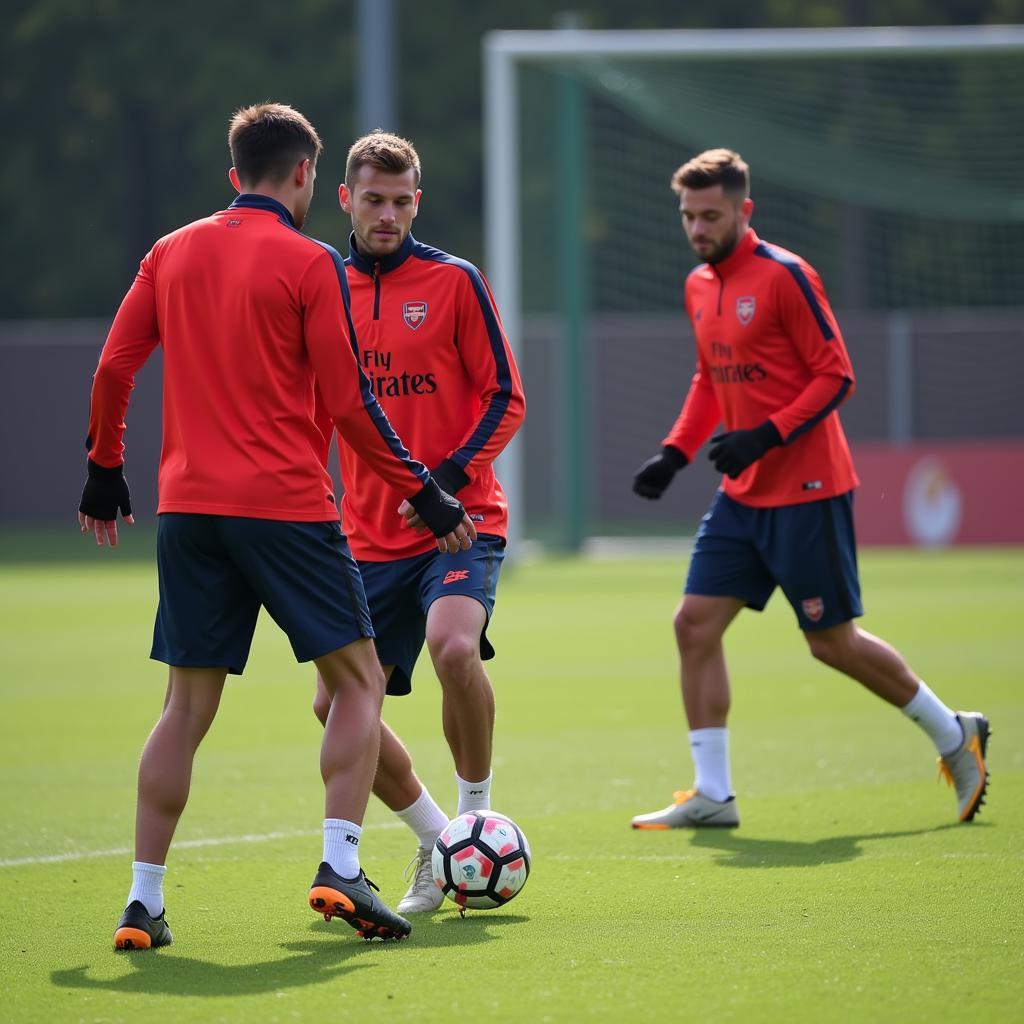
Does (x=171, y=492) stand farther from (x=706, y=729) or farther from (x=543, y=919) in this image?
(x=706, y=729)

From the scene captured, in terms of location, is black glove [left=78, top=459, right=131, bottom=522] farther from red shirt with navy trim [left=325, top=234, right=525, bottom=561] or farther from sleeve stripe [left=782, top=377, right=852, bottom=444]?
sleeve stripe [left=782, top=377, right=852, bottom=444]

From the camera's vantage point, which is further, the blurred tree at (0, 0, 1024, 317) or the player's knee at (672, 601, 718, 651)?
the blurred tree at (0, 0, 1024, 317)

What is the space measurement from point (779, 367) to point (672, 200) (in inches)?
753

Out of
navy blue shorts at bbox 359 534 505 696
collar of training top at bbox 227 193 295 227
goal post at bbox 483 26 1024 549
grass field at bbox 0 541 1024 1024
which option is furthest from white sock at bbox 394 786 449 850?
goal post at bbox 483 26 1024 549

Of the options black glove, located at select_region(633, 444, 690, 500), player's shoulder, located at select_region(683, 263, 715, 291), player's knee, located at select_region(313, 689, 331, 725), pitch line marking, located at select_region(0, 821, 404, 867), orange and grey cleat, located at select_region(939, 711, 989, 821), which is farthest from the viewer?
black glove, located at select_region(633, 444, 690, 500)

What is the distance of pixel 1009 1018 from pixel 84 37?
35.5 metres

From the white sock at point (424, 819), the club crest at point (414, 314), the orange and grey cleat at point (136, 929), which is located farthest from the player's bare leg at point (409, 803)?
the club crest at point (414, 314)

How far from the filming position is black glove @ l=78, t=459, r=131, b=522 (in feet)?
17.6

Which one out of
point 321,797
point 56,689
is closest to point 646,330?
point 56,689

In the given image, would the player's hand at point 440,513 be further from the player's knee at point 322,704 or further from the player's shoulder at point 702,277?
the player's shoulder at point 702,277

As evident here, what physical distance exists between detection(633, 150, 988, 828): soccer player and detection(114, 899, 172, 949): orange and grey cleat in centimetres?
242

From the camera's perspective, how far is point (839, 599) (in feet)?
23.6

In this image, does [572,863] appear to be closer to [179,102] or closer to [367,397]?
[367,397]

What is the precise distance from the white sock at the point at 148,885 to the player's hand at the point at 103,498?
919 mm
